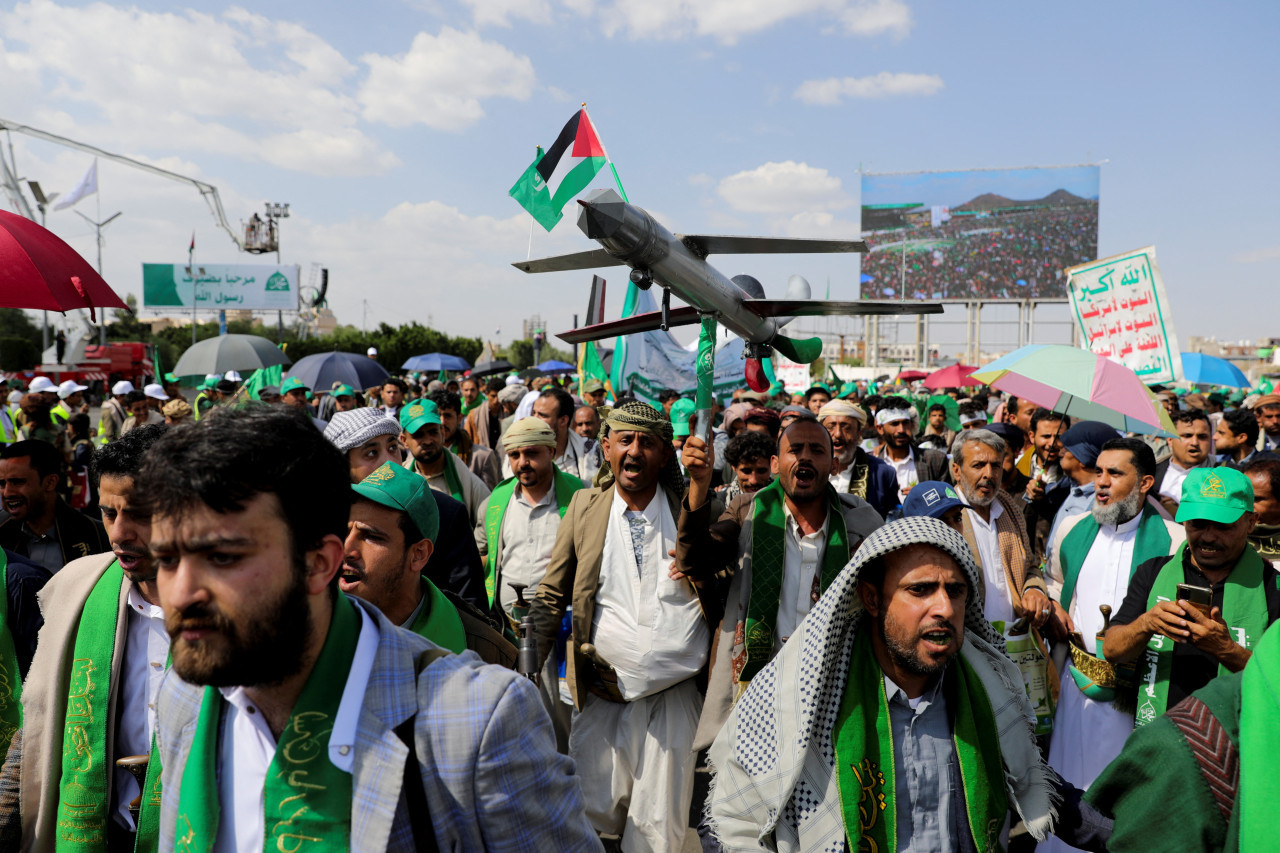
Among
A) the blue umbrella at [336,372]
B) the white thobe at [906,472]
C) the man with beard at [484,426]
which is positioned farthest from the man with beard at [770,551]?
the blue umbrella at [336,372]

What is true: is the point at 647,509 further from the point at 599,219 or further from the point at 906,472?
the point at 906,472

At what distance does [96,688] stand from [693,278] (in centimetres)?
423

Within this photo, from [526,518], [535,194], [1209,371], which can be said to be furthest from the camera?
[1209,371]

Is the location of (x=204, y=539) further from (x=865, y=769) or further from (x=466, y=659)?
(x=865, y=769)

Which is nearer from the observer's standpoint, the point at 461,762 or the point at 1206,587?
the point at 461,762

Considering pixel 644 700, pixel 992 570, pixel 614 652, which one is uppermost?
pixel 992 570

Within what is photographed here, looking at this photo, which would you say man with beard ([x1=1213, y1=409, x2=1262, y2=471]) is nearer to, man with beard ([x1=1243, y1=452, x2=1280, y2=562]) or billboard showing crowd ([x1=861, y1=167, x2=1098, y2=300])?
man with beard ([x1=1243, y1=452, x2=1280, y2=562])

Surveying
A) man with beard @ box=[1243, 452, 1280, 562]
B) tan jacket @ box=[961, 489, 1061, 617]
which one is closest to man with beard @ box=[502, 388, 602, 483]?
tan jacket @ box=[961, 489, 1061, 617]

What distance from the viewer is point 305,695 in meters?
1.32

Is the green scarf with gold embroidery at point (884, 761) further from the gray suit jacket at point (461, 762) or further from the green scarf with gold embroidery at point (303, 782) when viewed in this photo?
the green scarf with gold embroidery at point (303, 782)

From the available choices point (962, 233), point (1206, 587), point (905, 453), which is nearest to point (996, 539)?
point (1206, 587)

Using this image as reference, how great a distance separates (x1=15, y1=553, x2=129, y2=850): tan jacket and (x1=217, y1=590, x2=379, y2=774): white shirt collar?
3.46ft

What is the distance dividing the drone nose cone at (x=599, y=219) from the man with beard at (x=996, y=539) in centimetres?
241

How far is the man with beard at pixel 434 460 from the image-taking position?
4895 millimetres
